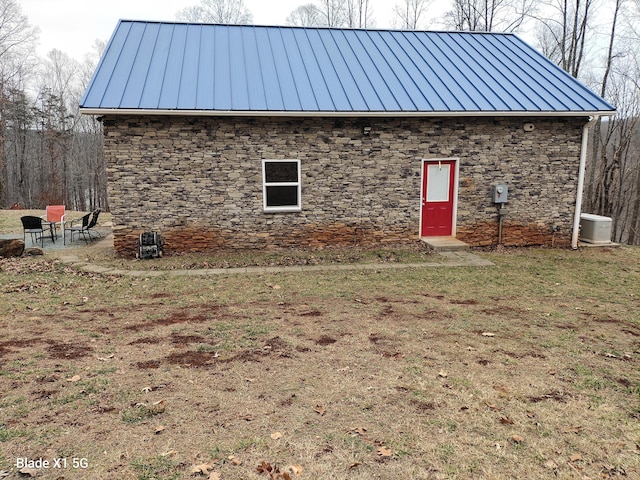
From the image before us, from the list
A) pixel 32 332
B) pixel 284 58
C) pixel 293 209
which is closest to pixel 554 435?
pixel 32 332

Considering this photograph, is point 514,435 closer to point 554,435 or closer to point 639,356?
point 554,435

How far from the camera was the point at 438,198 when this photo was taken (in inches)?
447

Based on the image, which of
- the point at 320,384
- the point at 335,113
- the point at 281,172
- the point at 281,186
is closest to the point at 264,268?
the point at 281,186

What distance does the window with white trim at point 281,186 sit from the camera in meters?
10.6

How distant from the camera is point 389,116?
10.6 meters

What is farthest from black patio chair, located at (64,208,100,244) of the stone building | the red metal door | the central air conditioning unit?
the central air conditioning unit

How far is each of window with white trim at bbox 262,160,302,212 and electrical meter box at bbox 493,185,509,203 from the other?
5147 mm

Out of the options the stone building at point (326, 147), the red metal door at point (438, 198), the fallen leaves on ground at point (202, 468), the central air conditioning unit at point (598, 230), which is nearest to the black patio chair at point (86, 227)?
the stone building at point (326, 147)

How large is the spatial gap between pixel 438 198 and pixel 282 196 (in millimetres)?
4161

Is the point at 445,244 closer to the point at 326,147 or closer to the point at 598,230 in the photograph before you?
the point at 326,147

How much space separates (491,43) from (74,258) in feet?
45.8

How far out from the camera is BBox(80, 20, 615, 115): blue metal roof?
1014 centimetres

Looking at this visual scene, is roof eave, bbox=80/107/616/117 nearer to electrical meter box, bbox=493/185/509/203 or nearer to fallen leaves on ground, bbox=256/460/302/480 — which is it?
electrical meter box, bbox=493/185/509/203

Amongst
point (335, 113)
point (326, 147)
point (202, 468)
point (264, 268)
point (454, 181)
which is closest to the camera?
point (202, 468)
